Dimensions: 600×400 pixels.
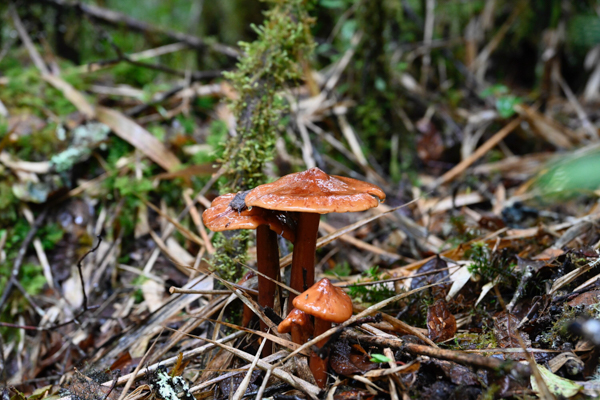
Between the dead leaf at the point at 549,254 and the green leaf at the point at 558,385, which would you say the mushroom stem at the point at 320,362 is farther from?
the dead leaf at the point at 549,254

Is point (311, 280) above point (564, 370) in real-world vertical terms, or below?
above

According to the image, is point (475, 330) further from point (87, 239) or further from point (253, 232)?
point (87, 239)

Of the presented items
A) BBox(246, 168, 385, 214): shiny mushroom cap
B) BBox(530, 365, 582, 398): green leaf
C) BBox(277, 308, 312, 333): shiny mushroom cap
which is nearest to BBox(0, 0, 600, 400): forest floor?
BBox(530, 365, 582, 398): green leaf

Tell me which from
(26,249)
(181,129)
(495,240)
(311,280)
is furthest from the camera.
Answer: (181,129)

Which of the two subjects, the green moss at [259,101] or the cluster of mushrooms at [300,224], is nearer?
the cluster of mushrooms at [300,224]

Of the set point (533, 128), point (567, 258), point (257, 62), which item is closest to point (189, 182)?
point (257, 62)

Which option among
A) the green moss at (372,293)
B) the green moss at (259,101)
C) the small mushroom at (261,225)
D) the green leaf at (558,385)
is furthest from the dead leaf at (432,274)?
the green moss at (259,101)

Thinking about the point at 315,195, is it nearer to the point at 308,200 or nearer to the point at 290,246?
the point at 308,200

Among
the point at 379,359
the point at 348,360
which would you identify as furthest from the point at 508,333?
the point at 348,360
